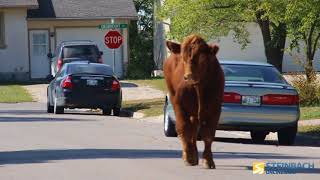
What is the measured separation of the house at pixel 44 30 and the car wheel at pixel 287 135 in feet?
89.8

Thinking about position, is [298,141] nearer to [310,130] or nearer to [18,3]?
[310,130]

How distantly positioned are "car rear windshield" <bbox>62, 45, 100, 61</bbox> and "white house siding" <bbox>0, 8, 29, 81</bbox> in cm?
852

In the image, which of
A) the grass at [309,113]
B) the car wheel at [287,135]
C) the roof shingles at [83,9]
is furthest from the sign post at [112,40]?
the car wheel at [287,135]

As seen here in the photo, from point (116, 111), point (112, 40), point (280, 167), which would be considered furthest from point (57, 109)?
point (280, 167)

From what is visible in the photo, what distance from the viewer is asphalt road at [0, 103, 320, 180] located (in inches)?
428

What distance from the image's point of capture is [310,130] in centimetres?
1778

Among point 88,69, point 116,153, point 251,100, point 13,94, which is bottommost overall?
point 13,94

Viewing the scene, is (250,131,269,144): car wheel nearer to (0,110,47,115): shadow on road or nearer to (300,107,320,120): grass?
(300,107,320,120): grass

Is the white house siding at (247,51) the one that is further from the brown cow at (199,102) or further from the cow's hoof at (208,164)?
the cow's hoof at (208,164)

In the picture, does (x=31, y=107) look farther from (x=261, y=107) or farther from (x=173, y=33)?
(x=261, y=107)

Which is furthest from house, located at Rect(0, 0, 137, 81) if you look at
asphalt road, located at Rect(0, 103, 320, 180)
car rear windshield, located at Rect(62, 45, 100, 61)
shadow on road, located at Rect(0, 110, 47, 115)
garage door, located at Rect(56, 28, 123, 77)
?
asphalt road, located at Rect(0, 103, 320, 180)

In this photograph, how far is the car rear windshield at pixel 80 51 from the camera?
34428 mm

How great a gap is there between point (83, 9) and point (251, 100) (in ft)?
98.5

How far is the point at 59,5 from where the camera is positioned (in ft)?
146
